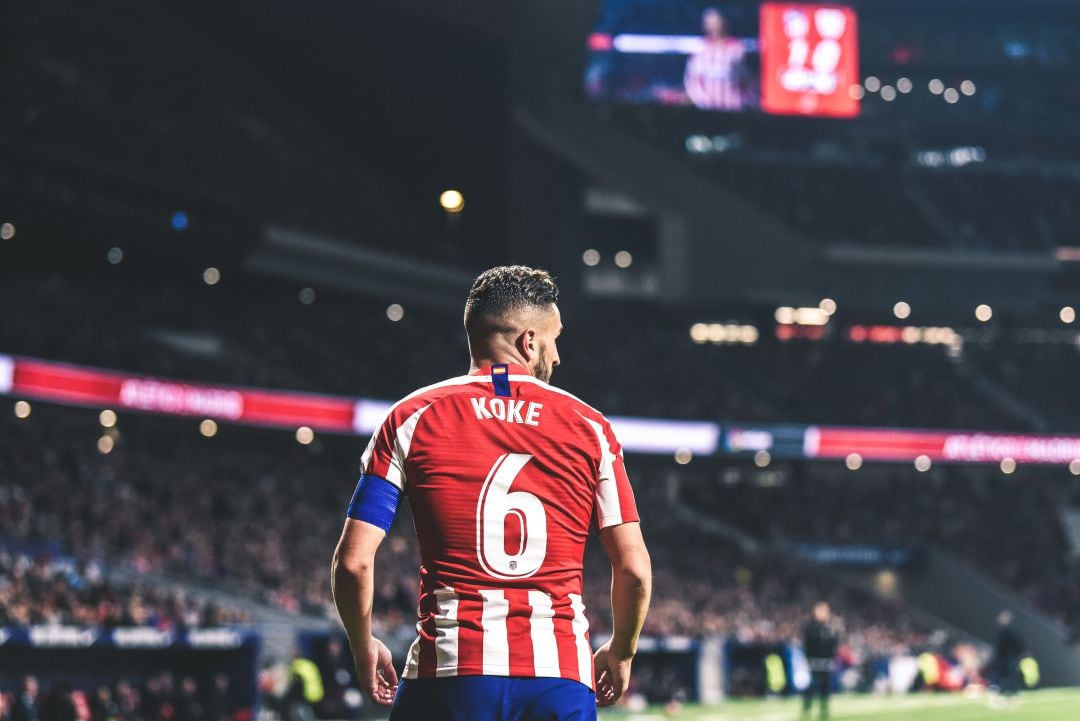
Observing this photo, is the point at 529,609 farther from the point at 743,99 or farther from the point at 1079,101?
the point at 1079,101

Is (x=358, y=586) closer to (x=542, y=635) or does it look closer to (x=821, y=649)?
(x=542, y=635)

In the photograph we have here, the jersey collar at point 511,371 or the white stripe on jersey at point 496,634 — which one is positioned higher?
the jersey collar at point 511,371

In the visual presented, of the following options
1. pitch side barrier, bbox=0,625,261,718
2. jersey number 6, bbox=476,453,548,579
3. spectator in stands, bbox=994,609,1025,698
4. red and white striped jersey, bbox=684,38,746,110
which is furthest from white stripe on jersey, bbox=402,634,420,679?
red and white striped jersey, bbox=684,38,746,110

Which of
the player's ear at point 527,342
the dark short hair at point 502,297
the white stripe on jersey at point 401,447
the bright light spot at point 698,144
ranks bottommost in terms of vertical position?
the white stripe on jersey at point 401,447

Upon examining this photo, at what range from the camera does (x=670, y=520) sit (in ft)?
166

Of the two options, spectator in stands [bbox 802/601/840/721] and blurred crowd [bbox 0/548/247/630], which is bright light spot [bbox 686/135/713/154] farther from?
spectator in stands [bbox 802/601/840/721]

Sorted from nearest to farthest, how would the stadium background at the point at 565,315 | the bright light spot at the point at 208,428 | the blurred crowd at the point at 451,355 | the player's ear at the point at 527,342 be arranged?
the player's ear at the point at 527,342, the stadium background at the point at 565,315, the blurred crowd at the point at 451,355, the bright light spot at the point at 208,428

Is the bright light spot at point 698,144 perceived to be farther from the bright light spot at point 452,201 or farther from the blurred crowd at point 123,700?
the blurred crowd at point 123,700

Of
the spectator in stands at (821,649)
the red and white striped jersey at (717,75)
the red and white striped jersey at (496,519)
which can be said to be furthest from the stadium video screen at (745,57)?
the red and white striped jersey at (496,519)

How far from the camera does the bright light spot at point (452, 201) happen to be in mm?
44031

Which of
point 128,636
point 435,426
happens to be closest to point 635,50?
point 128,636

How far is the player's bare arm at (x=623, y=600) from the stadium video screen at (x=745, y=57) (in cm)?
4508

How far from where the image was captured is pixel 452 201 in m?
44.2

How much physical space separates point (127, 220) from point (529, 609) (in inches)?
1249
